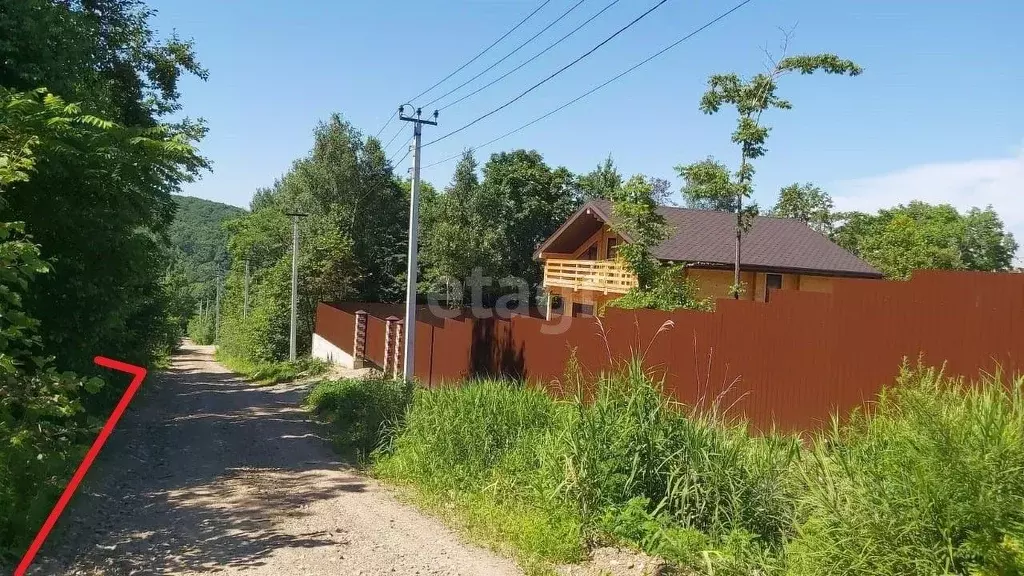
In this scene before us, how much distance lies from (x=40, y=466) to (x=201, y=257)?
127 metres

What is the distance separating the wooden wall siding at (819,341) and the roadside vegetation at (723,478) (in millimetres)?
279

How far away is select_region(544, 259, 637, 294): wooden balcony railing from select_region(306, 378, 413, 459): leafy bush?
876 cm

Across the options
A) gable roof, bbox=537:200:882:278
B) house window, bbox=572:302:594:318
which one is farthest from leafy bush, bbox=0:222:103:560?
house window, bbox=572:302:594:318

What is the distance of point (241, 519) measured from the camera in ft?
23.8

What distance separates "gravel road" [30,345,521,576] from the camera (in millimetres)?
5930

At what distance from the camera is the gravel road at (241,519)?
5930 millimetres

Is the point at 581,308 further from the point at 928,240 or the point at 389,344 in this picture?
the point at 928,240

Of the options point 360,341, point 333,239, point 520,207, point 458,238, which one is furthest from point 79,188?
point 520,207

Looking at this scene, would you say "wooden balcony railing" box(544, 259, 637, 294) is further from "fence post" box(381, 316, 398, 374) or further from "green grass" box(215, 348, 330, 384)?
"green grass" box(215, 348, 330, 384)

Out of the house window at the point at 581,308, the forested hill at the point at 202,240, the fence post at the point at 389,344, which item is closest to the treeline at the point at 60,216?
the fence post at the point at 389,344

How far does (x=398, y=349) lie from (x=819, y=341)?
1446 cm

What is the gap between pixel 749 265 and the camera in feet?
78.5

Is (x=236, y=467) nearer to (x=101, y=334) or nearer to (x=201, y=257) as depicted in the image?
(x=101, y=334)

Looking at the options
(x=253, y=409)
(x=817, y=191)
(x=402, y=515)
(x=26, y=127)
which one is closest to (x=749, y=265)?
(x=253, y=409)
